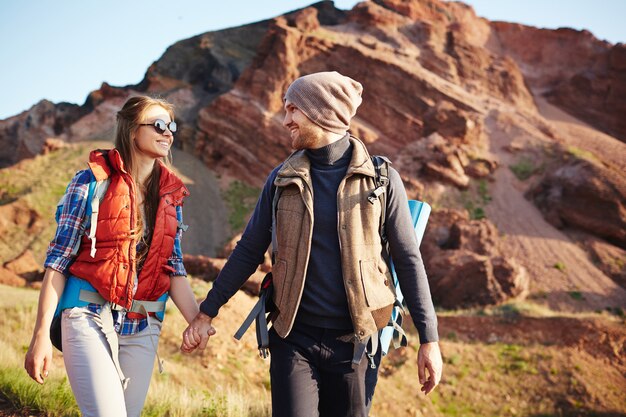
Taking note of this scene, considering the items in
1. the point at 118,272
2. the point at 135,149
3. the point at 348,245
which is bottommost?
the point at 118,272

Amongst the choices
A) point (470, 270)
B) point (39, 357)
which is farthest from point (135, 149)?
point (470, 270)

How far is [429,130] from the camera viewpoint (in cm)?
3556

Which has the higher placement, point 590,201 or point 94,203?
point 94,203

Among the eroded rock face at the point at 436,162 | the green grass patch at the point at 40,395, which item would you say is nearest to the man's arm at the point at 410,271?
the green grass patch at the point at 40,395

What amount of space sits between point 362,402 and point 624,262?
90.3ft

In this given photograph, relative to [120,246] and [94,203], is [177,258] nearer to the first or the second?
[120,246]

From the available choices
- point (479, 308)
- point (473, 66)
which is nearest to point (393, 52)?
point (473, 66)

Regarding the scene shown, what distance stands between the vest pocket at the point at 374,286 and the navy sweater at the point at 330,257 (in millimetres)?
117

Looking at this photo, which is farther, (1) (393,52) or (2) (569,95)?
(2) (569,95)

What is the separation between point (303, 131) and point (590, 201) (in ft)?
92.0

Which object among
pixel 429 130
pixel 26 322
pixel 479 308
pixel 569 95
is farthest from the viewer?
pixel 569 95

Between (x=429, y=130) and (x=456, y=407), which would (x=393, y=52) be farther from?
(x=456, y=407)

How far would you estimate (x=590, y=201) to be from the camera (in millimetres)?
27453

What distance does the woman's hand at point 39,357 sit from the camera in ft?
8.71
